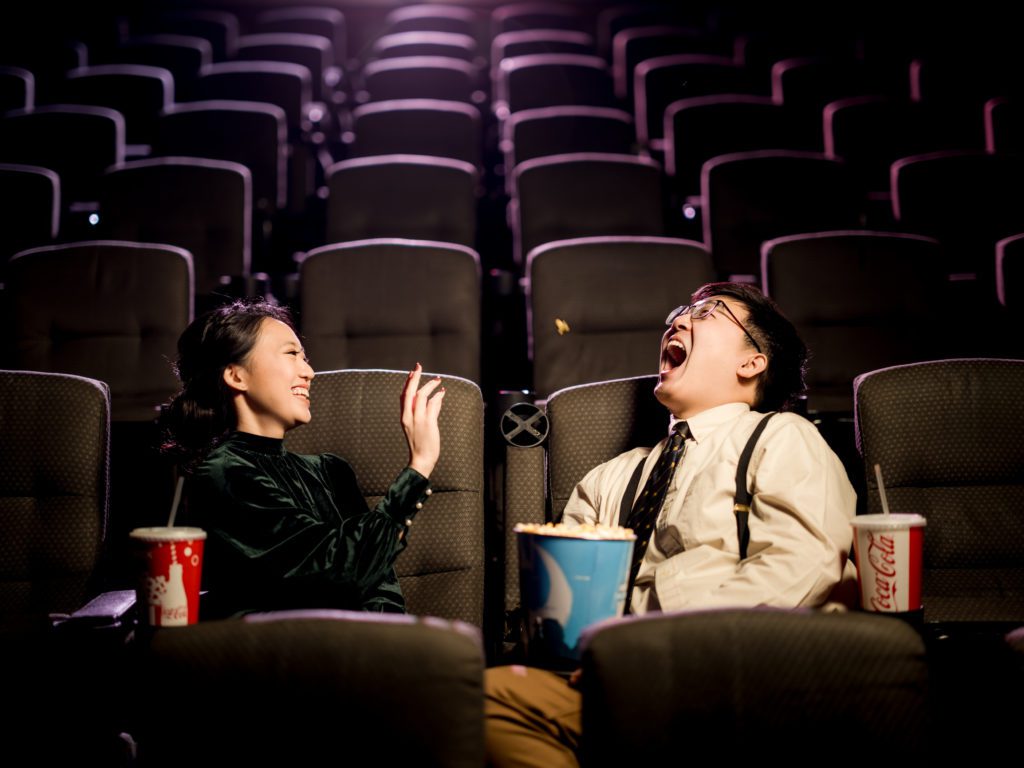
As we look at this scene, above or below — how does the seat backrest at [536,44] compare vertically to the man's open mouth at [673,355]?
above

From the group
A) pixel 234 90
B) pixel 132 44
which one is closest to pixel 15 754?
pixel 234 90

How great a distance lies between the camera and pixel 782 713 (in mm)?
864

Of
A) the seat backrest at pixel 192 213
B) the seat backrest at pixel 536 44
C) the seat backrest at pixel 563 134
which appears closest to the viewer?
the seat backrest at pixel 192 213

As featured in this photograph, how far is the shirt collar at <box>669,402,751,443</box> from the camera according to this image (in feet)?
4.44

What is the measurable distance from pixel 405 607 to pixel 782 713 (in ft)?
2.20

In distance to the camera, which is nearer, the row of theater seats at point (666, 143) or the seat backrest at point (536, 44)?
the row of theater seats at point (666, 143)

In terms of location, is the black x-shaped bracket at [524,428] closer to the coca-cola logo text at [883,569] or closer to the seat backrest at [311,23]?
the coca-cola logo text at [883,569]

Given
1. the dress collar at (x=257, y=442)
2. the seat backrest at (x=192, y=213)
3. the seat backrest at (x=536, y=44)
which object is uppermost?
the seat backrest at (x=536, y=44)

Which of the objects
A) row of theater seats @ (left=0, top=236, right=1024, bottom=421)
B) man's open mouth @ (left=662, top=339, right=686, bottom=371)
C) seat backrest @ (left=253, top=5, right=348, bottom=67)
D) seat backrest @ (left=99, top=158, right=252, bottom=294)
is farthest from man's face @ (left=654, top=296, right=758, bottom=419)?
seat backrest @ (left=253, top=5, right=348, bottom=67)

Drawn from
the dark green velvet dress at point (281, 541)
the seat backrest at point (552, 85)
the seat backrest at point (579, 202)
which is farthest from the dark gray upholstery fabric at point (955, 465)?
the seat backrest at point (552, 85)

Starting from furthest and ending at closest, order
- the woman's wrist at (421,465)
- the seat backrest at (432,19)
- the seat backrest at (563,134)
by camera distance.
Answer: the seat backrest at (432,19), the seat backrest at (563,134), the woman's wrist at (421,465)

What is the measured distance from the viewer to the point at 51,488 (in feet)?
4.52

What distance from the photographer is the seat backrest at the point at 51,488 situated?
4.41 ft

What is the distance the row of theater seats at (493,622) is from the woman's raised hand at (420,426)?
0.55 ft
